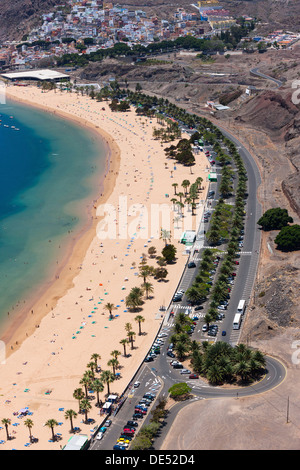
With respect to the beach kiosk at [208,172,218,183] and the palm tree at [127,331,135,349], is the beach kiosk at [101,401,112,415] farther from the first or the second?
the beach kiosk at [208,172,218,183]

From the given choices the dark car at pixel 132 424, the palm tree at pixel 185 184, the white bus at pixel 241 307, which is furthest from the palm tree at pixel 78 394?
the palm tree at pixel 185 184

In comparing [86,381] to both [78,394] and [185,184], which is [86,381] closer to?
[78,394]

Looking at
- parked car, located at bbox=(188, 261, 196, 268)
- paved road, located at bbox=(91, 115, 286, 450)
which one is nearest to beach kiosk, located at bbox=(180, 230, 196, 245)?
parked car, located at bbox=(188, 261, 196, 268)

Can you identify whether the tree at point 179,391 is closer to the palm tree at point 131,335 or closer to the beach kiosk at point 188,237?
the palm tree at point 131,335

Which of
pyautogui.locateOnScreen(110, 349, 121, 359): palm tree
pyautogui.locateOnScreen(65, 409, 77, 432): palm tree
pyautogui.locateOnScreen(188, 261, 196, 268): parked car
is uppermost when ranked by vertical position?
pyautogui.locateOnScreen(188, 261, 196, 268): parked car

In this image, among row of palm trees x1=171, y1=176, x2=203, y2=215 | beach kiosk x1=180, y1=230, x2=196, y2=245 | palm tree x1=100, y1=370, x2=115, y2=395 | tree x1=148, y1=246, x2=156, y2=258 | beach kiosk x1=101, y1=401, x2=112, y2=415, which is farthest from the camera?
row of palm trees x1=171, y1=176, x2=203, y2=215

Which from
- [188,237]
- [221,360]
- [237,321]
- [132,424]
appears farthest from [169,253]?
[132,424]
